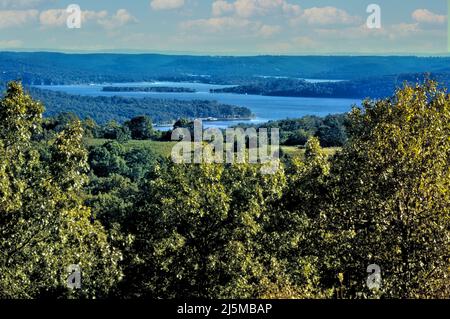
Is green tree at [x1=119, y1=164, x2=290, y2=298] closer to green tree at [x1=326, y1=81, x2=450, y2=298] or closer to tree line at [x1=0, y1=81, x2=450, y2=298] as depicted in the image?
tree line at [x1=0, y1=81, x2=450, y2=298]

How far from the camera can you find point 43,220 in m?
18.1

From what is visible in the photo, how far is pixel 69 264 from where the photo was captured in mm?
18562

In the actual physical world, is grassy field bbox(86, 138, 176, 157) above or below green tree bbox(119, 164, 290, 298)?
below

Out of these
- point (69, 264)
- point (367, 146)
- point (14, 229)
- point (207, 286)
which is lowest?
point (207, 286)

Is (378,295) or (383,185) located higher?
(383,185)

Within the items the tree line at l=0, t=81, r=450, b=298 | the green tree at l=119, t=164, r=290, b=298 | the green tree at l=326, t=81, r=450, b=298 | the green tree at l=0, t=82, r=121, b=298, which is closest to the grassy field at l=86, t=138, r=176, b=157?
the green tree at l=119, t=164, r=290, b=298

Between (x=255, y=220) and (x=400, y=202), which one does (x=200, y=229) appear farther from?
(x=400, y=202)

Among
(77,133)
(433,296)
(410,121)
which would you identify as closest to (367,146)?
(410,121)

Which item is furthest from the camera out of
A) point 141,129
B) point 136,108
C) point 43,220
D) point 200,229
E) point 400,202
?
point 136,108

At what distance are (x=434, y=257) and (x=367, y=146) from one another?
3.91 metres

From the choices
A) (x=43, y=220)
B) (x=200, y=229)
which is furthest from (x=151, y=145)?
(x=43, y=220)

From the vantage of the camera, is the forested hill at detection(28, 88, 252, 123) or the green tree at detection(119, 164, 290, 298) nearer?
the green tree at detection(119, 164, 290, 298)

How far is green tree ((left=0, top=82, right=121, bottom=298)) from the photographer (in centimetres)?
1803
